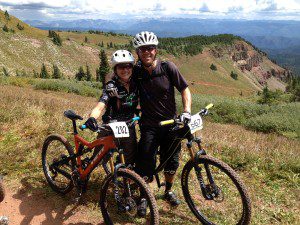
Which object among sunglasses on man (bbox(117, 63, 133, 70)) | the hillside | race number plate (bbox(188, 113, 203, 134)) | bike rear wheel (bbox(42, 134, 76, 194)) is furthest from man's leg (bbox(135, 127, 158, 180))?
the hillside

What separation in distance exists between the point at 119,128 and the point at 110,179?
83 centimetres

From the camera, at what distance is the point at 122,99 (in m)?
4.87

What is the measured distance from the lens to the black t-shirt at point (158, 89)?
478 cm

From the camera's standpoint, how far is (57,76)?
283 ft

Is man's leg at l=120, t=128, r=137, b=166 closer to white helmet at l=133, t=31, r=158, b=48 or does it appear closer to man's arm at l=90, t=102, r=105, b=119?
man's arm at l=90, t=102, r=105, b=119

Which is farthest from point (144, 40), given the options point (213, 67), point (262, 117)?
point (213, 67)

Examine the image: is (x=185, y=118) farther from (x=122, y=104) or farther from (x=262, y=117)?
(x=262, y=117)

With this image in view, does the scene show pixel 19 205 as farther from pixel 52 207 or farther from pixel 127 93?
pixel 127 93

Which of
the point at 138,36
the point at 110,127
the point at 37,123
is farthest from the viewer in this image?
the point at 37,123

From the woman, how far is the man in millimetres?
151

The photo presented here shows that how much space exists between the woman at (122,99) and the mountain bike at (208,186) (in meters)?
0.68

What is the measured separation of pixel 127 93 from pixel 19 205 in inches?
111

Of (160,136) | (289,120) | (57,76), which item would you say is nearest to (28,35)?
(57,76)

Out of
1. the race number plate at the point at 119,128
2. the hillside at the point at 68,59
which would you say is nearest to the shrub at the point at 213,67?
the hillside at the point at 68,59
